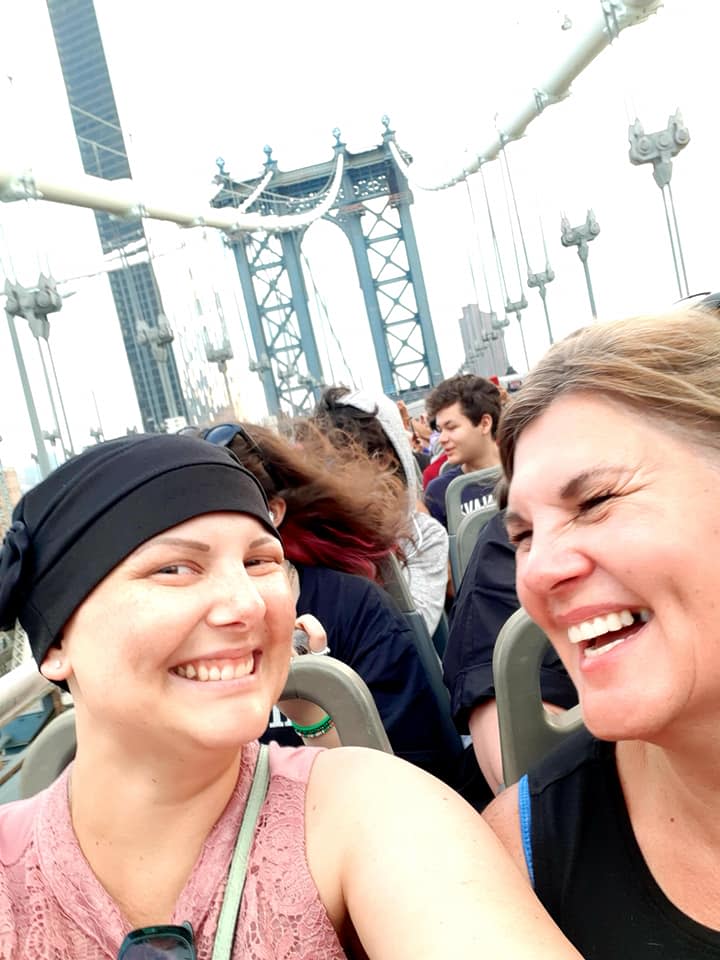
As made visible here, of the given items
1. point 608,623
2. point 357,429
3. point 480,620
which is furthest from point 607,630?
point 357,429

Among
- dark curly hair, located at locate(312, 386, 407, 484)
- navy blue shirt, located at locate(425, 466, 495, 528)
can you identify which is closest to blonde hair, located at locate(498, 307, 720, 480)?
dark curly hair, located at locate(312, 386, 407, 484)

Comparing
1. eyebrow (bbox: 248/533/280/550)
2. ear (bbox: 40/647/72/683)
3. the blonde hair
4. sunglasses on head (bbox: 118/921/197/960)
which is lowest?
sunglasses on head (bbox: 118/921/197/960)

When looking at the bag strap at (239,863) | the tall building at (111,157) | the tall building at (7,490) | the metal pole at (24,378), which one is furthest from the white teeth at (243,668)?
the tall building at (111,157)

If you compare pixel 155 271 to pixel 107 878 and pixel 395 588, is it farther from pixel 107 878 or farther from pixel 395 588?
pixel 107 878

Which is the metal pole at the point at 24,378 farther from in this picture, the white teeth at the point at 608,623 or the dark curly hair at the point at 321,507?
the white teeth at the point at 608,623

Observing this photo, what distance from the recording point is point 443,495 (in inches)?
137

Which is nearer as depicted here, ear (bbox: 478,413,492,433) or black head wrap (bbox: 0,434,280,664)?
black head wrap (bbox: 0,434,280,664)

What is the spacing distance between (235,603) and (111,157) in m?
8.25

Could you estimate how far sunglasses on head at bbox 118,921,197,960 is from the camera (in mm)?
694

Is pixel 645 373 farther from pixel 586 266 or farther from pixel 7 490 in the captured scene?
pixel 586 266

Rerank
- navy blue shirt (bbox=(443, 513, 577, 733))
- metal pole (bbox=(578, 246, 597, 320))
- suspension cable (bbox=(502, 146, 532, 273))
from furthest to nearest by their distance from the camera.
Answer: suspension cable (bbox=(502, 146, 532, 273))
metal pole (bbox=(578, 246, 597, 320))
navy blue shirt (bbox=(443, 513, 577, 733))

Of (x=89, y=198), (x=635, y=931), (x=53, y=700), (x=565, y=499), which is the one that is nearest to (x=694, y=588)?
(x=565, y=499)

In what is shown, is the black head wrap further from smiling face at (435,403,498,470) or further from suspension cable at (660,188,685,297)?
suspension cable at (660,188,685,297)

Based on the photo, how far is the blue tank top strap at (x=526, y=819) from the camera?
31.4 inches
